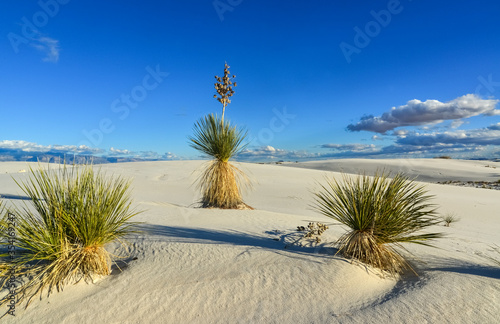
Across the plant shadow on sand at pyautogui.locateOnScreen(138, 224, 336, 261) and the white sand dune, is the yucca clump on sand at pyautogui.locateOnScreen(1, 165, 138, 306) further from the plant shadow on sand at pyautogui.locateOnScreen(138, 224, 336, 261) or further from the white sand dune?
the plant shadow on sand at pyautogui.locateOnScreen(138, 224, 336, 261)

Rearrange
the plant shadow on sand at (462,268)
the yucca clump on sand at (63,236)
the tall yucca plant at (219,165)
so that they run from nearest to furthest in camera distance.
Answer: the yucca clump on sand at (63,236) → the plant shadow on sand at (462,268) → the tall yucca plant at (219,165)

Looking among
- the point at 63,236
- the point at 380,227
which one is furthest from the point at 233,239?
the point at 63,236

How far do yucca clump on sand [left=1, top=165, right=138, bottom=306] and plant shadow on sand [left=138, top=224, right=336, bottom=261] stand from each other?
1.33 metres

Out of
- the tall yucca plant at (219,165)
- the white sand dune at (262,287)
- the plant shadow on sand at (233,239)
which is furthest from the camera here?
the tall yucca plant at (219,165)

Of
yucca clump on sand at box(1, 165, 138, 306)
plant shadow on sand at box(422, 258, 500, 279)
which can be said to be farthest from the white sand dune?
yucca clump on sand at box(1, 165, 138, 306)

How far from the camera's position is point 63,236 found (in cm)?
335

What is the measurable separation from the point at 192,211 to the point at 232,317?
489 cm

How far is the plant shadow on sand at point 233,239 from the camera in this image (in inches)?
167

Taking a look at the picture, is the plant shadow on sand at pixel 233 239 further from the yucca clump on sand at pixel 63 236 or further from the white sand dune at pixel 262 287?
the yucca clump on sand at pixel 63 236

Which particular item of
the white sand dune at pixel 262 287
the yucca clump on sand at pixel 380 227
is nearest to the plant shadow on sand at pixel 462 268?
the white sand dune at pixel 262 287

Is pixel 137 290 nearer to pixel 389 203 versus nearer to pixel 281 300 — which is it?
pixel 281 300

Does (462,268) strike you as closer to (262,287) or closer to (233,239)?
(262,287)

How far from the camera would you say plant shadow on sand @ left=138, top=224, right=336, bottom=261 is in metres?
4.25

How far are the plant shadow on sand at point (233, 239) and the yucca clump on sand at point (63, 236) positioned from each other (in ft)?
4.35
